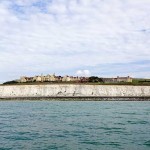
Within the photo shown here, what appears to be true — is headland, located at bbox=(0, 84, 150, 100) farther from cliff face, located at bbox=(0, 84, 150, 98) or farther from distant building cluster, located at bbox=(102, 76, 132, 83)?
distant building cluster, located at bbox=(102, 76, 132, 83)

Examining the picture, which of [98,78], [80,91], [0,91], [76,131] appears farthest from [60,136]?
[98,78]

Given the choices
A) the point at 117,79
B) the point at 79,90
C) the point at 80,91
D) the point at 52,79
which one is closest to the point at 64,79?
the point at 52,79

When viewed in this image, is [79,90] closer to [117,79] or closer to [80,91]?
[80,91]

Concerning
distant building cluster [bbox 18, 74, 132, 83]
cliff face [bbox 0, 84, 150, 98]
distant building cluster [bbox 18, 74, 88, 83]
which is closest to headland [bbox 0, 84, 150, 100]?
cliff face [bbox 0, 84, 150, 98]

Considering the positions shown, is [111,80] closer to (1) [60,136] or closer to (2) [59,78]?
(2) [59,78]

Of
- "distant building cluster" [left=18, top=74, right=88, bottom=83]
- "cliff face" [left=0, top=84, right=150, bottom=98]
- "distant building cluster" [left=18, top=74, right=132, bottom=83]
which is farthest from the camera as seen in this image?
"distant building cluster" [left=18, top=74, right=88, bottom=83]

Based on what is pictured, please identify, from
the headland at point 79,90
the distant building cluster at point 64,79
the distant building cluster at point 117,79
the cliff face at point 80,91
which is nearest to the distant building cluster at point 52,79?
the distant building cluster at point 64,79

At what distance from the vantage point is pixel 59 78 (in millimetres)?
172875

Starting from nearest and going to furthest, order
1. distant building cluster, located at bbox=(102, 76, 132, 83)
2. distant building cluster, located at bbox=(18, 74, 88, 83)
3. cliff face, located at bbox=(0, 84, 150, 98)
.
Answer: cliff face, located at bbox=(0, 84, 150, 98) → distant building cluster, located at bbox=(102, 76, 132, 83) → distant building cluster, located at bbox=(18, 74, 88, 83)

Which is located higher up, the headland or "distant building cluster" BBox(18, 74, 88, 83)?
"distant building cluster" BBox(18, 74, 88, 83)

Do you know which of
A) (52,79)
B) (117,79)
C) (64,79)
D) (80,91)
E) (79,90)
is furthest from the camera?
(117,79)

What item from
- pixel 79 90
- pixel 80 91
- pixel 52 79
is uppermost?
pixel 52 79

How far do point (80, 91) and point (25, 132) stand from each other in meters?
112

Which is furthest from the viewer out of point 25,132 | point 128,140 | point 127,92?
point 127,92
